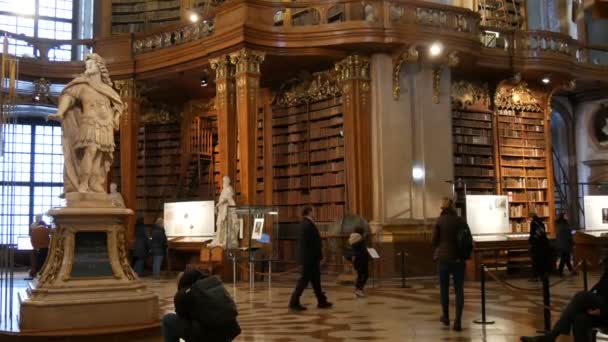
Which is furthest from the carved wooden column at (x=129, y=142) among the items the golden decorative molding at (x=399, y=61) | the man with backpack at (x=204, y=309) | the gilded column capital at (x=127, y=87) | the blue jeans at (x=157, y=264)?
the man with backpack at (x=204, y=309)

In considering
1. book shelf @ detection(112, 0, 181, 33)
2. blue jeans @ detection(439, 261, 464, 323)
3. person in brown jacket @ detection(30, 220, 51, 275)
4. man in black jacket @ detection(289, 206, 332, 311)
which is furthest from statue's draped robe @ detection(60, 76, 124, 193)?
book shelf @ detection(112, 0, 181, 33)

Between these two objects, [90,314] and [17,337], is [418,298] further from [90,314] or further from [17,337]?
[17,337]

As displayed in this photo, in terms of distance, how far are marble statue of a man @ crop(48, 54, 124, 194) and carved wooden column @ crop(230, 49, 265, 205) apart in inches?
235

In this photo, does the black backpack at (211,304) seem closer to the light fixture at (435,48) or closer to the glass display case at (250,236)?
the glass display case at (250,236)

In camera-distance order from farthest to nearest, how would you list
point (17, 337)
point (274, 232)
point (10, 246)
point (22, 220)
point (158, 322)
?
point (22, 220) < point (274, 232) < point (10, 246) < point (158, 322) < point (17, 337)

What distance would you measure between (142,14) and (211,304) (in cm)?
1524

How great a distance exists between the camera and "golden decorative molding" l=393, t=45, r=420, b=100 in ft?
41.3

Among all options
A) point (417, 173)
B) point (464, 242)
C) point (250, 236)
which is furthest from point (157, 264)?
point (464, 242)

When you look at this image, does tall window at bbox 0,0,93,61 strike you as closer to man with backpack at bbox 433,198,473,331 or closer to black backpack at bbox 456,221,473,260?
man with backpack at bbox 433,198,473,331

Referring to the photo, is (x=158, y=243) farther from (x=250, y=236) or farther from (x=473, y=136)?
(x=473, y=136)

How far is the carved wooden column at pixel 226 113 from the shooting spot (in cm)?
1298

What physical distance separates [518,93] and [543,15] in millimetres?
3125

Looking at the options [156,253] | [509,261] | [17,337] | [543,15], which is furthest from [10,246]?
[543,15]

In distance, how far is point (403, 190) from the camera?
12844 millimetres
